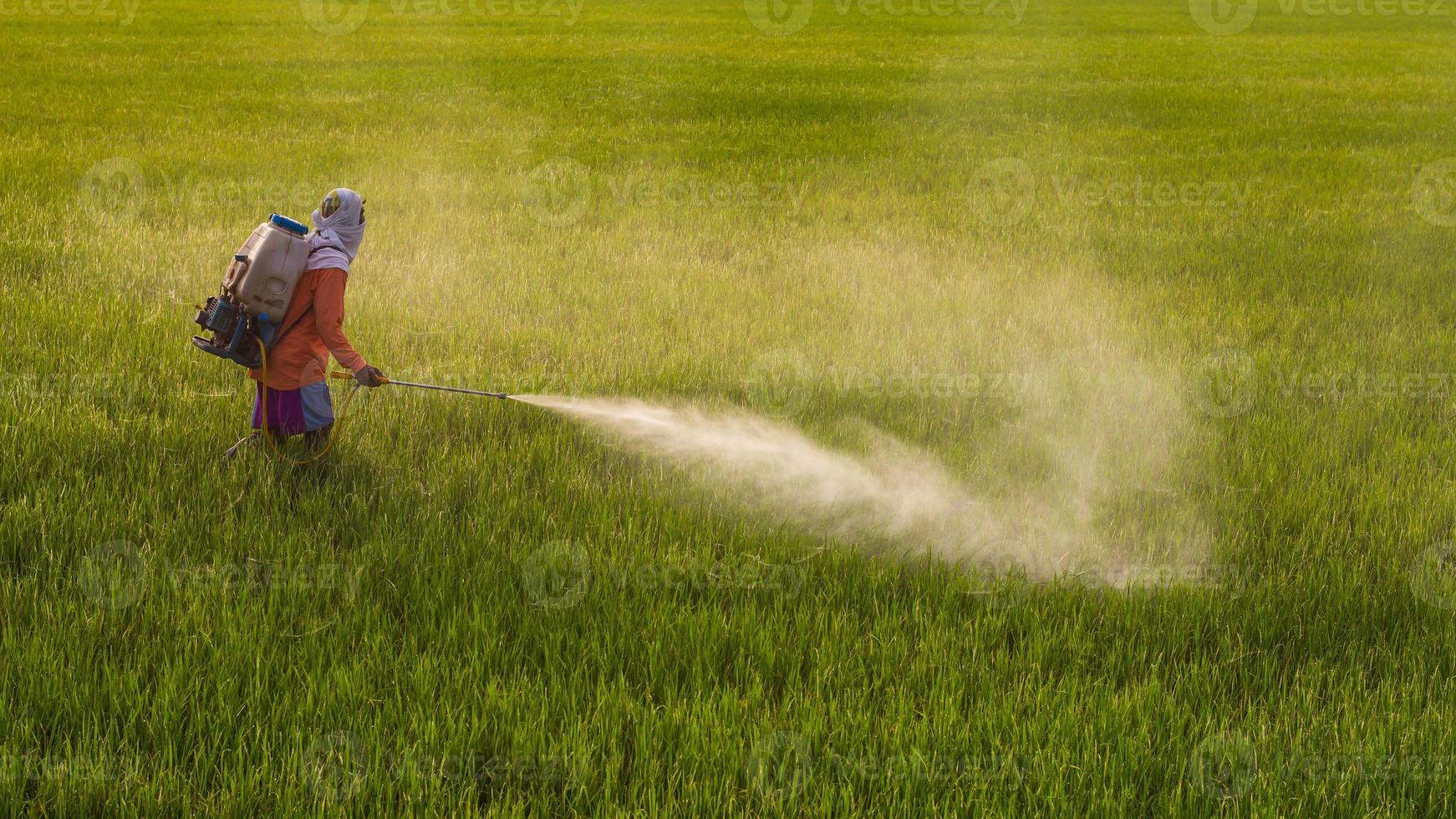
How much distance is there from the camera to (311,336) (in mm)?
4793

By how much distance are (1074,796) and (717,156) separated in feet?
38.8

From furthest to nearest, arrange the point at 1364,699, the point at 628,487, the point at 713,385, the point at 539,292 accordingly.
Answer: the point at 539,292, the point at 713,385, the point at 628,487, the point at 1364,699

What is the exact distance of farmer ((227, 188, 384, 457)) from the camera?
464cm

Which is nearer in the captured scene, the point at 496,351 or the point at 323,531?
the point at 323,531

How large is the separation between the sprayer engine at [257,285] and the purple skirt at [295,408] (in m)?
0.32

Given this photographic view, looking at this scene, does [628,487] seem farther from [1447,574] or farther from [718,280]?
[718,280]

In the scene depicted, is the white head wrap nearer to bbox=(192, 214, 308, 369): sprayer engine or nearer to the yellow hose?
bbox=(192, 214, 308, 369): sprayer engine

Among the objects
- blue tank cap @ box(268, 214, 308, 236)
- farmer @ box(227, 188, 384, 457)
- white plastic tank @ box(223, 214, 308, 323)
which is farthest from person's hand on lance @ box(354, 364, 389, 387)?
blue tank cap @ box(268, 214, 308, 236)

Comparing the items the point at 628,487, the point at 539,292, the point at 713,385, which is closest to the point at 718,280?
the point at 539,292

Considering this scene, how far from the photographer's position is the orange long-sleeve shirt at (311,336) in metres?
4.63

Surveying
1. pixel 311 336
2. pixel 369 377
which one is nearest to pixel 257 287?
pixel 311 336

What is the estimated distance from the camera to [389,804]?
292 cm

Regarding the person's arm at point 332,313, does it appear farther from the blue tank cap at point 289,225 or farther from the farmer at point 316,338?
the blue tank cap at point 289,225

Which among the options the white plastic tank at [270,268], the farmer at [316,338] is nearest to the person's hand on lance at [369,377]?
the farmer at [316,338]
